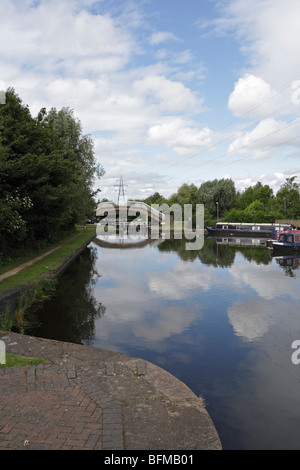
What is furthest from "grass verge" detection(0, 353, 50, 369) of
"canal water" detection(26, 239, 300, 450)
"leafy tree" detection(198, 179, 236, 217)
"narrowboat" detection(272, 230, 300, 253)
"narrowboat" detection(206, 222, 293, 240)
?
"leafy tree" detection(198, 179, 236, 217)

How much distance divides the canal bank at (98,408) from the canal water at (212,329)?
1.16 m

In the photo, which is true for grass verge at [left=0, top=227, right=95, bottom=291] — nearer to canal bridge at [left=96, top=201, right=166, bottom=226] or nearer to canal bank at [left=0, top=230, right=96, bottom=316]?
canal bank at [left=0, top=230, right=96, bottom=316]

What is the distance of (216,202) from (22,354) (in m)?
67.4

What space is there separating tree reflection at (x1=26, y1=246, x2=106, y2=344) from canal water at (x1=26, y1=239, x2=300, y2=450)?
0.10ft

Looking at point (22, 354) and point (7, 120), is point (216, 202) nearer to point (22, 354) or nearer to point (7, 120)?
point (7, 120)

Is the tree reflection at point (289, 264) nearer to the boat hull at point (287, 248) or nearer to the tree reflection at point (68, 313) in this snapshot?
the boat hull at point (287, 248)

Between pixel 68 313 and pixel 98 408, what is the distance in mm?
7612

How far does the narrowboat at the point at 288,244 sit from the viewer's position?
31.8m

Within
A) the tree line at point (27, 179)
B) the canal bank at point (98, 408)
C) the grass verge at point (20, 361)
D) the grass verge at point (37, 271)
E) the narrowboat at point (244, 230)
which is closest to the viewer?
the canal bank at point (98, 408)

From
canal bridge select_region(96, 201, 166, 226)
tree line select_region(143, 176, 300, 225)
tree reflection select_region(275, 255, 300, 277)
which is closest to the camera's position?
tree reflection select_region(275, 255, 300, 277)

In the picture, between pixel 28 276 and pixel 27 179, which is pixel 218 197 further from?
pixel 28 276

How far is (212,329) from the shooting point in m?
10.6

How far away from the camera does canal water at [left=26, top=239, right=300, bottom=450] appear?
20.8ft

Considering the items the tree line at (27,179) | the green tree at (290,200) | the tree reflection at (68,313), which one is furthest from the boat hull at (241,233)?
the tree reflection at (68,313)
